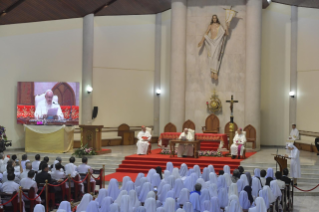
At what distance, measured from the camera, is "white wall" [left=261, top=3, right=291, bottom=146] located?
65.8 feet

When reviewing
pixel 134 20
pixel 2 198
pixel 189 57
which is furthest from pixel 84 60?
pixel 2 198

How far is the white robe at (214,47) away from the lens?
63.1 feet

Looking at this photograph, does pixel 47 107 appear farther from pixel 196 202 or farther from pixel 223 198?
pixel 196 202

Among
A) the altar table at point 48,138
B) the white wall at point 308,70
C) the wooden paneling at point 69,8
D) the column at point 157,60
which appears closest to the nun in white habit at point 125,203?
the altar table at point 48,138

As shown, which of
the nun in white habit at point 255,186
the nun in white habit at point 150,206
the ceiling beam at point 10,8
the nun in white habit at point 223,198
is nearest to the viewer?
the nun in white habit at point 150,206

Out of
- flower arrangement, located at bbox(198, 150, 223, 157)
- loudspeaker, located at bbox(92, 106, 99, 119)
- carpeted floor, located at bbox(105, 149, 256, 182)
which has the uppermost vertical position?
loudspeaker, located at bbox(92, 106, 99, 119)

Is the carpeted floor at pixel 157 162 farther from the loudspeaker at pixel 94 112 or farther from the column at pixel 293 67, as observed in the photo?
the column at pixel 293 67

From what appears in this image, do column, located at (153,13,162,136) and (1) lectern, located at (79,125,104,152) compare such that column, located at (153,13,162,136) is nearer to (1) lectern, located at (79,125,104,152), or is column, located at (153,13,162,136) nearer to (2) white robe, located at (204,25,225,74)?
(2) white robe, located at (204,25,225,74)

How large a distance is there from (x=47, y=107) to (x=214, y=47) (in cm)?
782

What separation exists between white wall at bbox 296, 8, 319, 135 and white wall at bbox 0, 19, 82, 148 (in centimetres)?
1004

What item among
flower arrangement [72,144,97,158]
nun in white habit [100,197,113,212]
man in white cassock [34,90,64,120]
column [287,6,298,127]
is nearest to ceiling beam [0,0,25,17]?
man in white cassock [34,90,64,120]

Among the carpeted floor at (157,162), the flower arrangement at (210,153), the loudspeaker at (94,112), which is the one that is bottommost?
the carpeted floor at (157,162)

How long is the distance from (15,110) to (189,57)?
811 cm

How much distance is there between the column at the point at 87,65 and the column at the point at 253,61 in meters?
6.97
